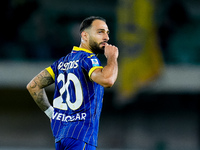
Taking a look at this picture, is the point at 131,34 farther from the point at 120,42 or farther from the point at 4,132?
the point at 4,132

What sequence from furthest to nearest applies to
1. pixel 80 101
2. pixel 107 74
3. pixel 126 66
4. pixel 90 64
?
pixel 126 66 < pixel 80 101 < pixel 90 64 < pixel 107 74

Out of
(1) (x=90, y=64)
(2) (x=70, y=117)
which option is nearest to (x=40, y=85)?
(2) (x=70, y=117)

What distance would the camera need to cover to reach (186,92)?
482 inches

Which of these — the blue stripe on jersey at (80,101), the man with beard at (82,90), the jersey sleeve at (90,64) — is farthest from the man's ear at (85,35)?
the jersey sleeve at (90,64)

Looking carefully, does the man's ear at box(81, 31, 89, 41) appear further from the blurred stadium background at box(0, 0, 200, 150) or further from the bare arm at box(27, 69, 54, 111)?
the blurred stadium background at box(0, 0, 200, 150)

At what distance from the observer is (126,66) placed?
431 inches

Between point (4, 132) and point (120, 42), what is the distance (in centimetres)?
415

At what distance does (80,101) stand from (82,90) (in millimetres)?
105

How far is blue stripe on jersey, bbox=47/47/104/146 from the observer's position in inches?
168

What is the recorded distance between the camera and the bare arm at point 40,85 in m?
4.83

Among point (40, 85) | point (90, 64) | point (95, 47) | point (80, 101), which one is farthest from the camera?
point (40, 85)

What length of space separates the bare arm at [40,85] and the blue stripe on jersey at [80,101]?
0.45m

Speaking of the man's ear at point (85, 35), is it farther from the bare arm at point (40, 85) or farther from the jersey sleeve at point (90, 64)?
the bare arm at point (40, 85)

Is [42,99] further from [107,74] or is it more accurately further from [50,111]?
[107,74]
